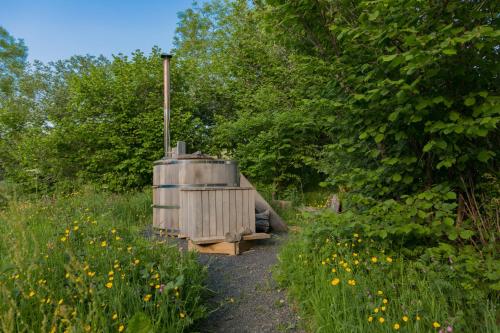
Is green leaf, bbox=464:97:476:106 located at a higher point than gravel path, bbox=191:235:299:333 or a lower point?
higher

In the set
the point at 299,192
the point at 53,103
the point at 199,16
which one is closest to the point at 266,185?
the point at 299,192

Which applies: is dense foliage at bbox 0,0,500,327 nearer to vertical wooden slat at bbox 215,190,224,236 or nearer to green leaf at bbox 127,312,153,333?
vertical wooden slat at bbox 215,190,224,236

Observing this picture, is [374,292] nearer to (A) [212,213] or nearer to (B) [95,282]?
(B) [95,282]

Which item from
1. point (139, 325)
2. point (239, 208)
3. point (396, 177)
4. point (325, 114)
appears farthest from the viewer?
point (239, 208)

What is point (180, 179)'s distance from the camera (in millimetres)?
4824

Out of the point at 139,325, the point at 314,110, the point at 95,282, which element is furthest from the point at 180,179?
the point at 139,325

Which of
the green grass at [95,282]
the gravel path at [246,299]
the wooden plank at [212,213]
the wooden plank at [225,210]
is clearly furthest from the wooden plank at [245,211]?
the green grass at [95,282]

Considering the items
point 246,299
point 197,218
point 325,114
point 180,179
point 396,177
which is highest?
point 325,114

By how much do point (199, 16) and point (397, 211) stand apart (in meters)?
19.3

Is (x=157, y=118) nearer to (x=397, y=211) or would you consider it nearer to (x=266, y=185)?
(x=266, y=185)

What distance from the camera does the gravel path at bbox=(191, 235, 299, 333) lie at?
2.37 meters

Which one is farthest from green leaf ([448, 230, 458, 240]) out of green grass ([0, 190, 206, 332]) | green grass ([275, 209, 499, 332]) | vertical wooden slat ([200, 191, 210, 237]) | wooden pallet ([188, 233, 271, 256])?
vertical wooden slat ([200, 191, 210, 237])

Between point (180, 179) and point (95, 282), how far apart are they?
8.73 ft

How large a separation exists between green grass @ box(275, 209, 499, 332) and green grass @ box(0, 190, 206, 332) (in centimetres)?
78
